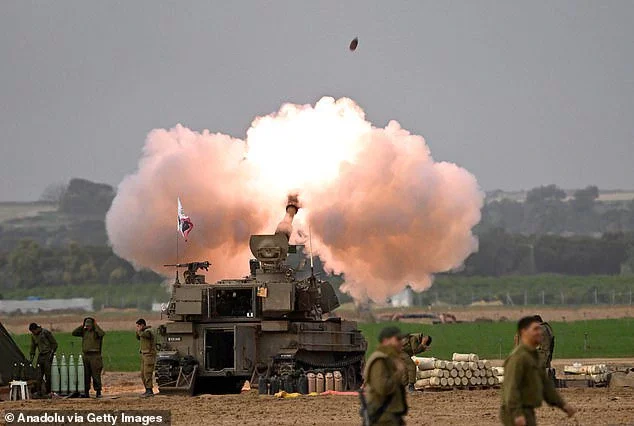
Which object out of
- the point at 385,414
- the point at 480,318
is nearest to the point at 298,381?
the point at 385,414

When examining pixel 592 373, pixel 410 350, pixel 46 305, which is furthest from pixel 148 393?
pixel 46 305

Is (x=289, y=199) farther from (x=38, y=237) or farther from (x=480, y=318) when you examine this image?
(x=38, y=237)

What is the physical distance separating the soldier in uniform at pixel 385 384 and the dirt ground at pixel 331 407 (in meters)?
7.07

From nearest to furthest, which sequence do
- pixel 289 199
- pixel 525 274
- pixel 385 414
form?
pixel 385 414 → pixel 289 199 → pixel 525 274

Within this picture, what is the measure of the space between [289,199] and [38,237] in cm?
15082

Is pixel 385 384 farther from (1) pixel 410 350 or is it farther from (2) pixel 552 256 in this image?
(2) pixel 552 256

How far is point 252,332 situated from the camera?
3250 cm

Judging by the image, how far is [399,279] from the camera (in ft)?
133

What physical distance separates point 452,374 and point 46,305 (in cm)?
7325

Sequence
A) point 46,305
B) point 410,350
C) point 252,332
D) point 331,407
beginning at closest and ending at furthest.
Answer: point 331,407, point 410,350, point 252,332, point 46,305

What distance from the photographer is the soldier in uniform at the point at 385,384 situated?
55.9 feet

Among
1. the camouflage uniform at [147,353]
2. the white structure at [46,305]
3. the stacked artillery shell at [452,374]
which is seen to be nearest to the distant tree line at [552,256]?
the white structure at [46,305]

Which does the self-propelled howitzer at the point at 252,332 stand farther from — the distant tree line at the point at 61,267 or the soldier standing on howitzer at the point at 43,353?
the distant tree line at the point at 61,267

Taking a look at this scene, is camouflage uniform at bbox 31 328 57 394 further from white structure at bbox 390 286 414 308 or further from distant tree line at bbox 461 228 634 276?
distant tree line at bbox 461 228 634 276
